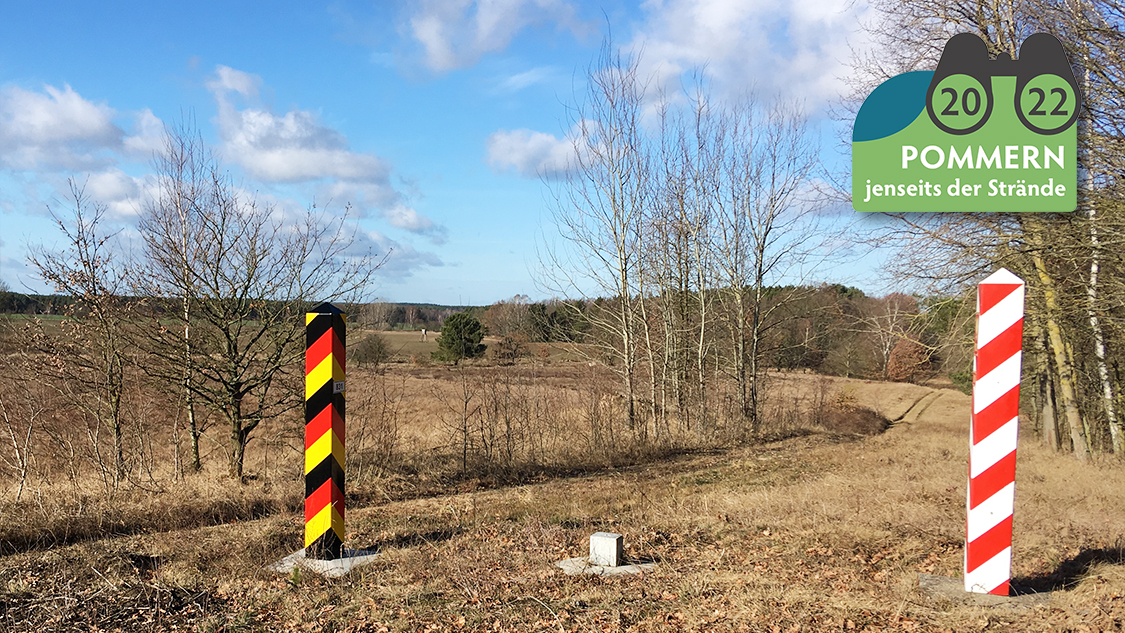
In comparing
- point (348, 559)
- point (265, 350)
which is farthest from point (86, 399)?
point (348, 559)

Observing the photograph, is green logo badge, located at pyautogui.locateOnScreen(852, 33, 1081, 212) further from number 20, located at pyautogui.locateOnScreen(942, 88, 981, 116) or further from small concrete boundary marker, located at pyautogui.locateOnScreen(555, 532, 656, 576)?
small concrete boundary marker, located at pyautogui.locateOnScreen(555, 532, 656, 576)

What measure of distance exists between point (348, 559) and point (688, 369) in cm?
1156

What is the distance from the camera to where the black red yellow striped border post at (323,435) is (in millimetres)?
4887

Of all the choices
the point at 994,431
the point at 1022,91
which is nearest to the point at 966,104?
the point at 1022,91

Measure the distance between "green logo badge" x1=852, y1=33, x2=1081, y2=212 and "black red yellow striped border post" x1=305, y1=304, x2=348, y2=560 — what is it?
228 inches

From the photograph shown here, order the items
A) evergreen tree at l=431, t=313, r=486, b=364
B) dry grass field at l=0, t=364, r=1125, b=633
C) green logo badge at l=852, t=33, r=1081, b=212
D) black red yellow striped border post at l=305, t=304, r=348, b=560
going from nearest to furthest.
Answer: dry grass field at l=0, t=364, r=1125, b=633 → black red yellow striped border post at l=305, t=304, r=348, b=560 → green logo badge at l=852, t=33, r=1081, b=212 → evergreen tree at l=431, t=313, r=486, b=364

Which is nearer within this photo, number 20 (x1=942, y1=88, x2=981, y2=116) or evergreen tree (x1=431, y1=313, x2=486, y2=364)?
number 20 (x1=942, y1=88, x2=981, y2=116)

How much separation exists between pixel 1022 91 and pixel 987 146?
→ 122 centimetres

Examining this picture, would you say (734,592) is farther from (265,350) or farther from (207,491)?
(265,350)

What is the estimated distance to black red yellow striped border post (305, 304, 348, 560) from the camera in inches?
192

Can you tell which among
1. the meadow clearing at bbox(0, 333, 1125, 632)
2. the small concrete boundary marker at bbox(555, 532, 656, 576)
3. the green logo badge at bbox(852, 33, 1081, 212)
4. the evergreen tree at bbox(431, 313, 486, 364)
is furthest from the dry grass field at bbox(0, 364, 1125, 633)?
the evergreen tree at bbox(431, 313, 486, 364)

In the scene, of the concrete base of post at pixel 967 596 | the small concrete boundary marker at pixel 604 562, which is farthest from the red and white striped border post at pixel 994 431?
the small concrete boundary marker at pixel 604 562

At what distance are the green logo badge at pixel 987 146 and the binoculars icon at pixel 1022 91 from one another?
1cm

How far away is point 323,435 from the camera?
4.91m
